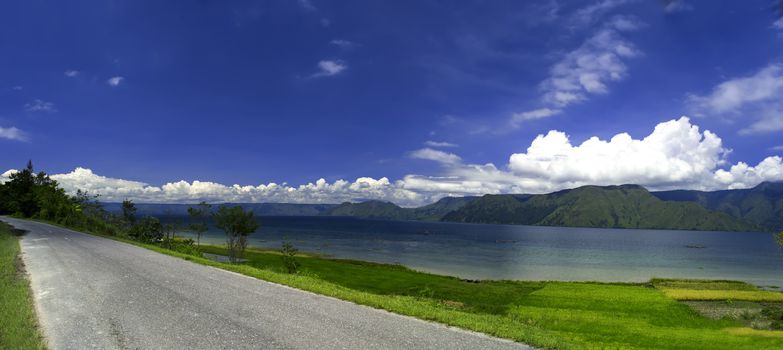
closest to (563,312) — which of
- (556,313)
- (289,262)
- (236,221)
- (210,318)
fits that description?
(556,313)

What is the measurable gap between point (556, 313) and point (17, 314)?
35.6 metres

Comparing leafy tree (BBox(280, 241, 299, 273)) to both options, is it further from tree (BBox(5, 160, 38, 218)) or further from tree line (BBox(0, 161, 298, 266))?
tree (BBox(5, 160, 38, 218))

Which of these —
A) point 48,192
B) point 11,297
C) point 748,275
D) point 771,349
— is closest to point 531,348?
point 771,349

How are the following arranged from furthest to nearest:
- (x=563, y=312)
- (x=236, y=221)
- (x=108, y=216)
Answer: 1. (x=108, y=216)
2. (x=236, y=221)
3. (x=563, y=312)

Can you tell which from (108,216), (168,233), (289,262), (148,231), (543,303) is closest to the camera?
(543,303)

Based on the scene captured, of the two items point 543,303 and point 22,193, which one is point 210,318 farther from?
point 22,193

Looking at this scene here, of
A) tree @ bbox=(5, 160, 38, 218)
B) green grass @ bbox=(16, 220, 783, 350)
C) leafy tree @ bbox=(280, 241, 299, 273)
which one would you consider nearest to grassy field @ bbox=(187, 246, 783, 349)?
green grass @ bbox=(16, 220, 783, 350)

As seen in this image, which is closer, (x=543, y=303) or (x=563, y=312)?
(x=563, y=312)

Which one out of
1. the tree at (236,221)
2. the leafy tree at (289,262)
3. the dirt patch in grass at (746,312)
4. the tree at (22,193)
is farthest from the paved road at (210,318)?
the tree at (22,193)

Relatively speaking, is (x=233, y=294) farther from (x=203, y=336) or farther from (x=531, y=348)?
(x=531, y=348)

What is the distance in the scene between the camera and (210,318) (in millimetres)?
17062

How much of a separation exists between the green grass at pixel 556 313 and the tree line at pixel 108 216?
955 inches

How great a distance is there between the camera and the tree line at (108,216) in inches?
3472

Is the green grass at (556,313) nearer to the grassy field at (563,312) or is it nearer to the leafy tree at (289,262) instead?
the grassy field at (563,312)
